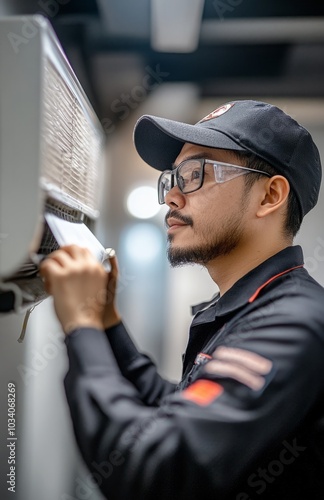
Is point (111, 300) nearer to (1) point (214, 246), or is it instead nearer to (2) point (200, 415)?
(1) point (214, 246)

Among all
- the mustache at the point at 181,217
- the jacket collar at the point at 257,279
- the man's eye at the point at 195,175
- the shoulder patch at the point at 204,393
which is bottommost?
the shoulder patch at the point at 204,393

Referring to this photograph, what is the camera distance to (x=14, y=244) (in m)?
0.71

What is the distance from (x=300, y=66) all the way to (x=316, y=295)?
1.71m

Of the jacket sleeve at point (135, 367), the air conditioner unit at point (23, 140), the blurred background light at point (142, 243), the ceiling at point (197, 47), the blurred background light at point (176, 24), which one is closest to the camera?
the air conditioner unit at point (23, 140)

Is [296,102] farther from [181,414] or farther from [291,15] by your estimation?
[181,414]

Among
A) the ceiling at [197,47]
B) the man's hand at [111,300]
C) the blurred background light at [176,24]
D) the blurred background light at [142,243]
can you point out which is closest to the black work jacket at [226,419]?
the man's hand at [111,300]

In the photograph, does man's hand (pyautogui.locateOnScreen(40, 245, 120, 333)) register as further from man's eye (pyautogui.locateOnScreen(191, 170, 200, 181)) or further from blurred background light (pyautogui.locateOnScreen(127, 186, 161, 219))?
blurred background light (pyautogui.locateOnScreen(127, 186, 161, 219))

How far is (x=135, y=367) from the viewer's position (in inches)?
45.7

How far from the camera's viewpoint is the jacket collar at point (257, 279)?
3.24 ft

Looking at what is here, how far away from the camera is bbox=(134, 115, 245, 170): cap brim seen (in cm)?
102

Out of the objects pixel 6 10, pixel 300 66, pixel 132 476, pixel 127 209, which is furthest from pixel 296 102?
pixel 132 476

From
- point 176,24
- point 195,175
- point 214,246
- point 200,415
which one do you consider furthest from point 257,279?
point 176,24

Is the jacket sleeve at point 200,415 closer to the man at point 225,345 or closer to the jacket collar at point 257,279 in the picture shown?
the man at point 225,345

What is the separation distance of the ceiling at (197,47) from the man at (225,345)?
1.07 m
